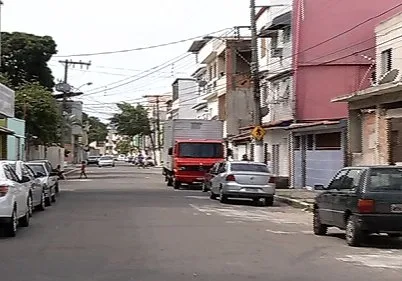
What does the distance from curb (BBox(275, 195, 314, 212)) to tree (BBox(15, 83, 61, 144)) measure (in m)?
26.1

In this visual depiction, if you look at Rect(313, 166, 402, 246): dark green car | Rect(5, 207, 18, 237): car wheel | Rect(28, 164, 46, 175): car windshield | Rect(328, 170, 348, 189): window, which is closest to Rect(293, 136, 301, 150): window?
Rect(28, 164, 46, 175): car windshield

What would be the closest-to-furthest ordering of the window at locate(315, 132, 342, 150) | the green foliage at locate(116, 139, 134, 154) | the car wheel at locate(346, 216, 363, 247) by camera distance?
the car wheel at locate(346, 216, 363, 247), the window at locate(315, 132, 342, 150), the green foliage at locate(116, 139, 134, 154)

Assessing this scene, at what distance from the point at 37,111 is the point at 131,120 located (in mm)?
70697

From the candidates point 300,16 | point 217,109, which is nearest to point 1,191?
point 300,16

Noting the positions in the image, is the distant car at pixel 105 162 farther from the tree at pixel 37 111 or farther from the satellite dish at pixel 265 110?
the satellite dish at pixel 265 110

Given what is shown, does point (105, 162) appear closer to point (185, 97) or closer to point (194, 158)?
point (185, 97)

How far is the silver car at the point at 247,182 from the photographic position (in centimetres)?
2930

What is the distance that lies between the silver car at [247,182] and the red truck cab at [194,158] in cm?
1001

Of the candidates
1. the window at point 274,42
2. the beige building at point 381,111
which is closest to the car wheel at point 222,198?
the beige building at point 381,111

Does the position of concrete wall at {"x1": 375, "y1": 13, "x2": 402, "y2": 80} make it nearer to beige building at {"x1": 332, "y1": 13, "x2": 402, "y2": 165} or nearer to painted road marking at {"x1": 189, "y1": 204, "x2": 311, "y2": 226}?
beige building at {"x1": 332, "y1": 13, "x2": 402, "y2": 165}

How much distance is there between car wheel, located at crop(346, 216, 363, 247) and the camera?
16048mm

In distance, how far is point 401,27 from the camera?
31516 mm

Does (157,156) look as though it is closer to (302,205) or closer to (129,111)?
(129,111)

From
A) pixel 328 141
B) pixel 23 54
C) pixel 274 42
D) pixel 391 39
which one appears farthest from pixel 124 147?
pixel 391 39
